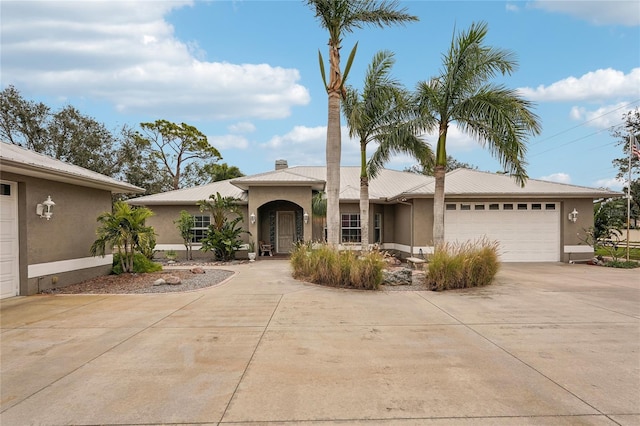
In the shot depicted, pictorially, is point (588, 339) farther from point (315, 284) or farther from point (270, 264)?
point (270, 264)

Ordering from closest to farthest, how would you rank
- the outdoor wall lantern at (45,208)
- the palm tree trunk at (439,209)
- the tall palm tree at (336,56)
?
the outdoor wall lantern at (45,208) → the tall palm tree at (336,56) → the palm tree trunk at (439,209)

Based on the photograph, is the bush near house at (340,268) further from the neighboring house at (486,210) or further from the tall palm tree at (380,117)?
the neighboring house at (486,210)

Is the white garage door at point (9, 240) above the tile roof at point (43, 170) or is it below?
below

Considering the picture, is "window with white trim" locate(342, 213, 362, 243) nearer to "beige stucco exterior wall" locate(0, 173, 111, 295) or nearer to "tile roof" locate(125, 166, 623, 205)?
"tile roof" locate(125, 166, 623, 205)

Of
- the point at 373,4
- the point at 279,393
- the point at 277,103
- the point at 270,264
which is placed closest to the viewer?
the point at 279,393

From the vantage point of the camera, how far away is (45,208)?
30.2 feet

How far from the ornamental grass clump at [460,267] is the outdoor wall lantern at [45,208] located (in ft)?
33.3

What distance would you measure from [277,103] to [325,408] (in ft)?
77.0

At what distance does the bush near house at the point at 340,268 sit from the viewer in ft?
31.1

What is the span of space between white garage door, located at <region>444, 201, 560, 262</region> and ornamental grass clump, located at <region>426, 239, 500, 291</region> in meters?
5.69

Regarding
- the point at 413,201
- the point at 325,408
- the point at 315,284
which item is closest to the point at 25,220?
the point at 315,284

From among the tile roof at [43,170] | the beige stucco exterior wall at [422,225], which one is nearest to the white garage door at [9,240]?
the tile roof at [43,170]

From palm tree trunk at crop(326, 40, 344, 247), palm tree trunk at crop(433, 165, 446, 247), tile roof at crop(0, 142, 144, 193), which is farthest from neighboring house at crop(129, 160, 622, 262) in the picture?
tile roof at crop(0, 142, 144, 193)

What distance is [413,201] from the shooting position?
50.7ft
